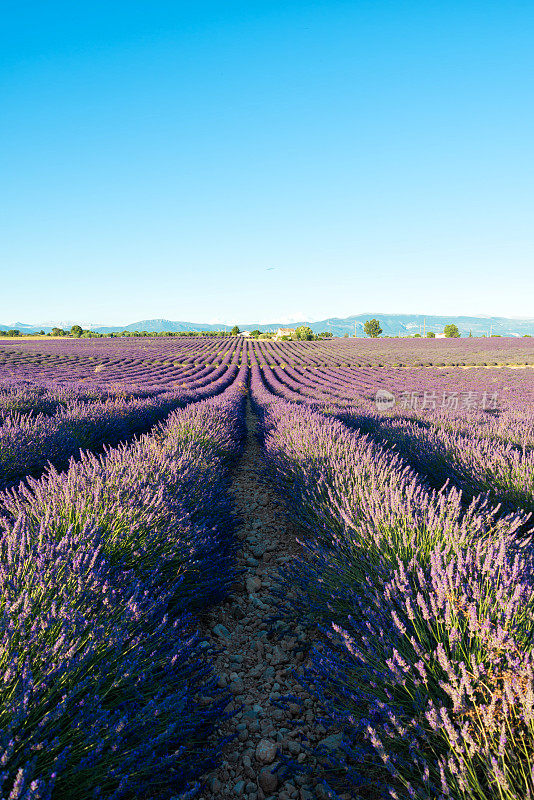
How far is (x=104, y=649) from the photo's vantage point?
1367 millimetres

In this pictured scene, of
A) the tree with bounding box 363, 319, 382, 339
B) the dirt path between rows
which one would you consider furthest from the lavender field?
the tree with bounding box 363, 319, 382, 339

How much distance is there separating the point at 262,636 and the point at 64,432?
4103 mm

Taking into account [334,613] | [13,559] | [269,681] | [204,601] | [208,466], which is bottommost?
[269,681]

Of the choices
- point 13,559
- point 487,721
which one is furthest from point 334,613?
point 13,559

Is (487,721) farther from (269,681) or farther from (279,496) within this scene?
(279,496)

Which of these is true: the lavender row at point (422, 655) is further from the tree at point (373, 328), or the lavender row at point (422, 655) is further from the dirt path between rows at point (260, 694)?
the tree at point (373, 328)

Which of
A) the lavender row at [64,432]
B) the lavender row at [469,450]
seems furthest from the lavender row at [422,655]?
the lavender row at [64,432]

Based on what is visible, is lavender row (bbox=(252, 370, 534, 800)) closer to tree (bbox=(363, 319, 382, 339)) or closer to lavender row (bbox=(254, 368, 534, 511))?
lavender row (bbox=(254, 368, 534, 511))

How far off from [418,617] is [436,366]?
32.9 metres

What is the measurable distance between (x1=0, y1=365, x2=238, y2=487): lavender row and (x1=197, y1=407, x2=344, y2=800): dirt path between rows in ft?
6.88

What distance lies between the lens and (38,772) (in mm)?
1003

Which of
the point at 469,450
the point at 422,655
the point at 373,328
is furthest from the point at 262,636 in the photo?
the point at 373,328

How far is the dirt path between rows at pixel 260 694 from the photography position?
1.54m

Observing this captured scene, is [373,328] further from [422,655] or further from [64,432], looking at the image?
[422,655]
